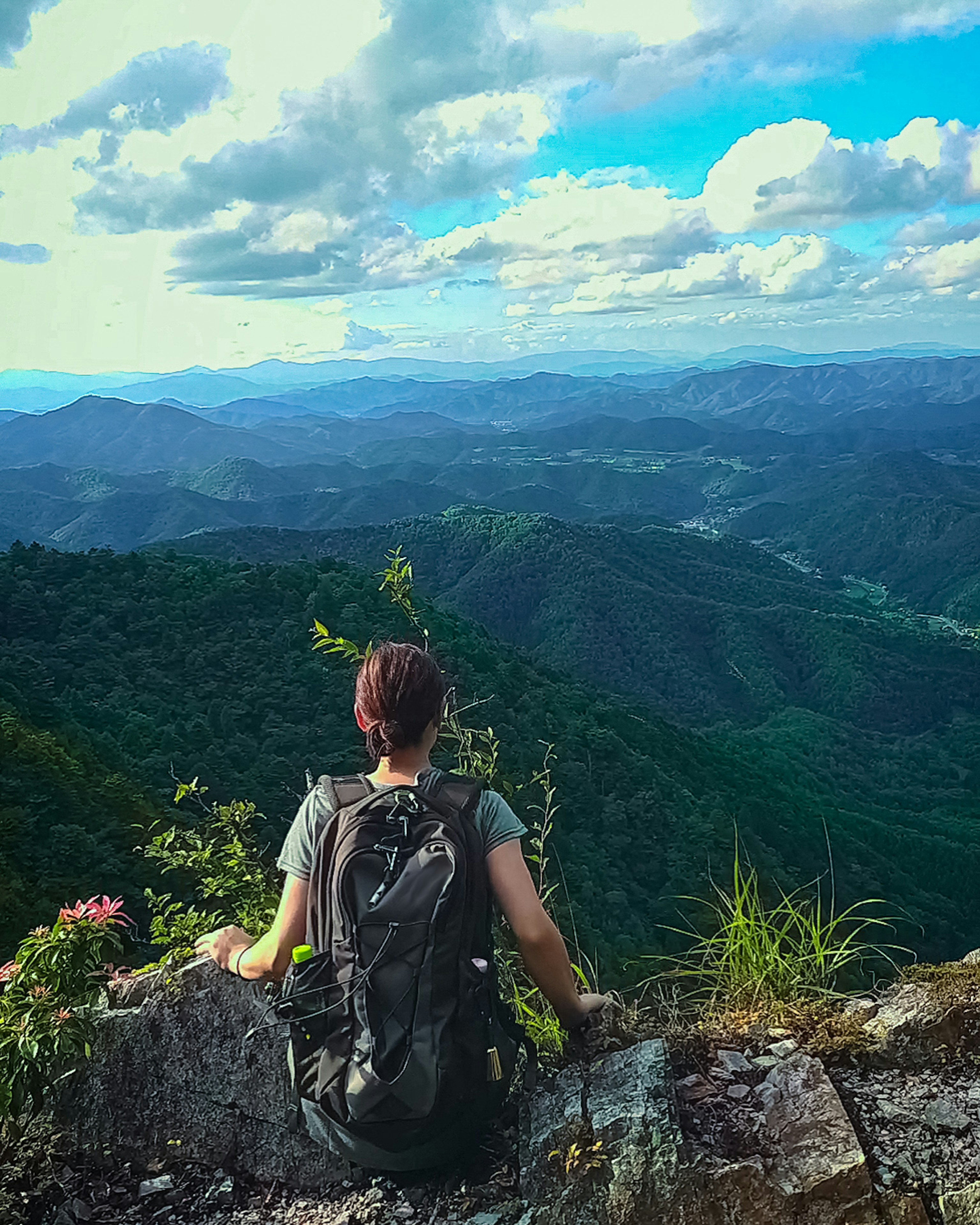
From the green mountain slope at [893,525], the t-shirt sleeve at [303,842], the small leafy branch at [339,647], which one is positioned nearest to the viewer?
the t-shirt sleeve at [303,842]

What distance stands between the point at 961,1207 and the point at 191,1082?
2.44 m

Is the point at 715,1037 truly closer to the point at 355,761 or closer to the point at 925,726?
the point at 355,761

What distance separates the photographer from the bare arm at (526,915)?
2590 mm

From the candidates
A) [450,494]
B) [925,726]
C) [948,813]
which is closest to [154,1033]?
[948,813]

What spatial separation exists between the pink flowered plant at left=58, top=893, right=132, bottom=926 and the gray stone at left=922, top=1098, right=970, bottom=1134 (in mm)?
2634

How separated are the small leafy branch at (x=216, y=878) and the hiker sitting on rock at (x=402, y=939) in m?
1.04

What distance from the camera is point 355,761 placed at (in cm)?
2764

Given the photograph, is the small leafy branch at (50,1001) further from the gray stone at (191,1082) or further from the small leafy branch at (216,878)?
the small leafy branch at (216,878)

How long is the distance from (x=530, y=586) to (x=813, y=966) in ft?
281

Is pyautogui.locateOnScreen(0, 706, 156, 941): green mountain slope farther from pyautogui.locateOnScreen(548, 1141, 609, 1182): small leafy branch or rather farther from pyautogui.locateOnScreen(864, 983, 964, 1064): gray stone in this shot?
pyautogui.locateOnScreen(864, 983, 964, 1064): gray stone

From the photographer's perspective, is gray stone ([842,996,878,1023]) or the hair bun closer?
the hair bun

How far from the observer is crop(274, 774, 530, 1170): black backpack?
7.97 ft

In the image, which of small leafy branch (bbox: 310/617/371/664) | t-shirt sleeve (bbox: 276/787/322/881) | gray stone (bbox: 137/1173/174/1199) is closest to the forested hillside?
gray stone (bbox: 137/1173/174/1199)

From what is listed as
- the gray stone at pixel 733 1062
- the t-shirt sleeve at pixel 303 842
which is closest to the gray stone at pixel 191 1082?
the t-shirt sleeve at pixel 303 842
